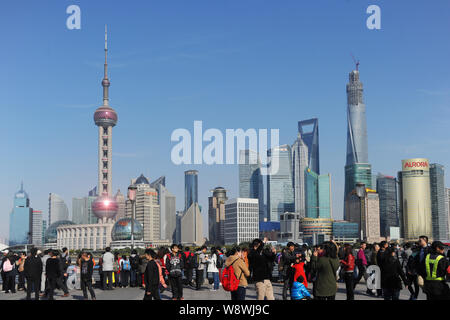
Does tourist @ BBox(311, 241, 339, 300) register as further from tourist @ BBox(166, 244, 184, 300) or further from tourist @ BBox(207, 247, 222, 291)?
tourist @ BBox(207, 247, 222, 291)

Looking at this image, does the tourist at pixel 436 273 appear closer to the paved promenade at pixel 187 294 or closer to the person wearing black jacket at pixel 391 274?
the person wearing black jacket at pixel 391 274

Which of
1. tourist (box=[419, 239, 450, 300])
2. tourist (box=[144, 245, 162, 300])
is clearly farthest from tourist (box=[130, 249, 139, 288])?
tourist (box=[419, 239, 450, 300])

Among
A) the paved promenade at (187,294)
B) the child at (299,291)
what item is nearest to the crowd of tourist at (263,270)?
the child at (299,291)

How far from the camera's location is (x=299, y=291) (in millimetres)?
11797

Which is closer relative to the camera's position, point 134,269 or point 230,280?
point 230,280

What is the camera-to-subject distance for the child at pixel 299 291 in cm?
1175

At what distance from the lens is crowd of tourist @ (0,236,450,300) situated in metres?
11.6

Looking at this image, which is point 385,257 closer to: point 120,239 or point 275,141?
point 275,141

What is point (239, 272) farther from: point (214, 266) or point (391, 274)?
point (214, 266)

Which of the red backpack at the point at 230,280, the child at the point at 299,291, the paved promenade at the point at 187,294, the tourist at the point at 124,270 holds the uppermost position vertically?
the red backpack at the point at 230,280

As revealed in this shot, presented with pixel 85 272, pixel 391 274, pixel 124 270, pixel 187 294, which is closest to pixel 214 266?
pixel 187 294

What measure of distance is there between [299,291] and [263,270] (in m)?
0.98
